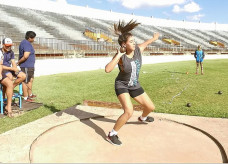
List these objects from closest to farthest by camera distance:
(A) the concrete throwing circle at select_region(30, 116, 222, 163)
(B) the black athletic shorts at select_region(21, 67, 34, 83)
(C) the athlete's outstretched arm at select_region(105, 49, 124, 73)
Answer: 1. (A) the concrete throwing circle at select_region(30, 116, 222, 163)
2. (C) the athlete's outstretched arm at select_region(105, 49, 124, 73)
3. (B) the black athletic shorts at select_region(21, 67, 34, 83)

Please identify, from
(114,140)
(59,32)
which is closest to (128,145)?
(114,140)

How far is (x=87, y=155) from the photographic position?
3.27 meters

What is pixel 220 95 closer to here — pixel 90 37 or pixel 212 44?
pixel 90 37

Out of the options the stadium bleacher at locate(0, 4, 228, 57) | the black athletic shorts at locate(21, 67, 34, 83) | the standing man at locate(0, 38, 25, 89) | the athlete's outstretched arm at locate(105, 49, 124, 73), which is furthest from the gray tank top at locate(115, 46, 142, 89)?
the stadium bleacher at locate(0, 4, 228, 57)

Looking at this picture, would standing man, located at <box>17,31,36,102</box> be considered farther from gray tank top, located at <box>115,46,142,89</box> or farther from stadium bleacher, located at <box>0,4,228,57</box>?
stadium bleacher, located at <box>0,4,228,57</box>

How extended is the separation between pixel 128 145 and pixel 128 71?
119cm

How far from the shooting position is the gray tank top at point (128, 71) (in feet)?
12.5

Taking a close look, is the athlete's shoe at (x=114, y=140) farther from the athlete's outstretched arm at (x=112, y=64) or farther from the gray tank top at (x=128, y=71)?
the athlete's outstretched arm at (x=112, y=64)

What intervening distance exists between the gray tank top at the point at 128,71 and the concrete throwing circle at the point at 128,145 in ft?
2.91

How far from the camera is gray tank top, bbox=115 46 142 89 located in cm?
381

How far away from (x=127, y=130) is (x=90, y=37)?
84.6ft

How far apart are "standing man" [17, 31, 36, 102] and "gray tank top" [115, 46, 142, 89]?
3970 mm

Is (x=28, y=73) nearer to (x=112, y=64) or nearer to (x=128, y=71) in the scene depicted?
(x=128, y=71)

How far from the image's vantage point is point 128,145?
3609 mm
